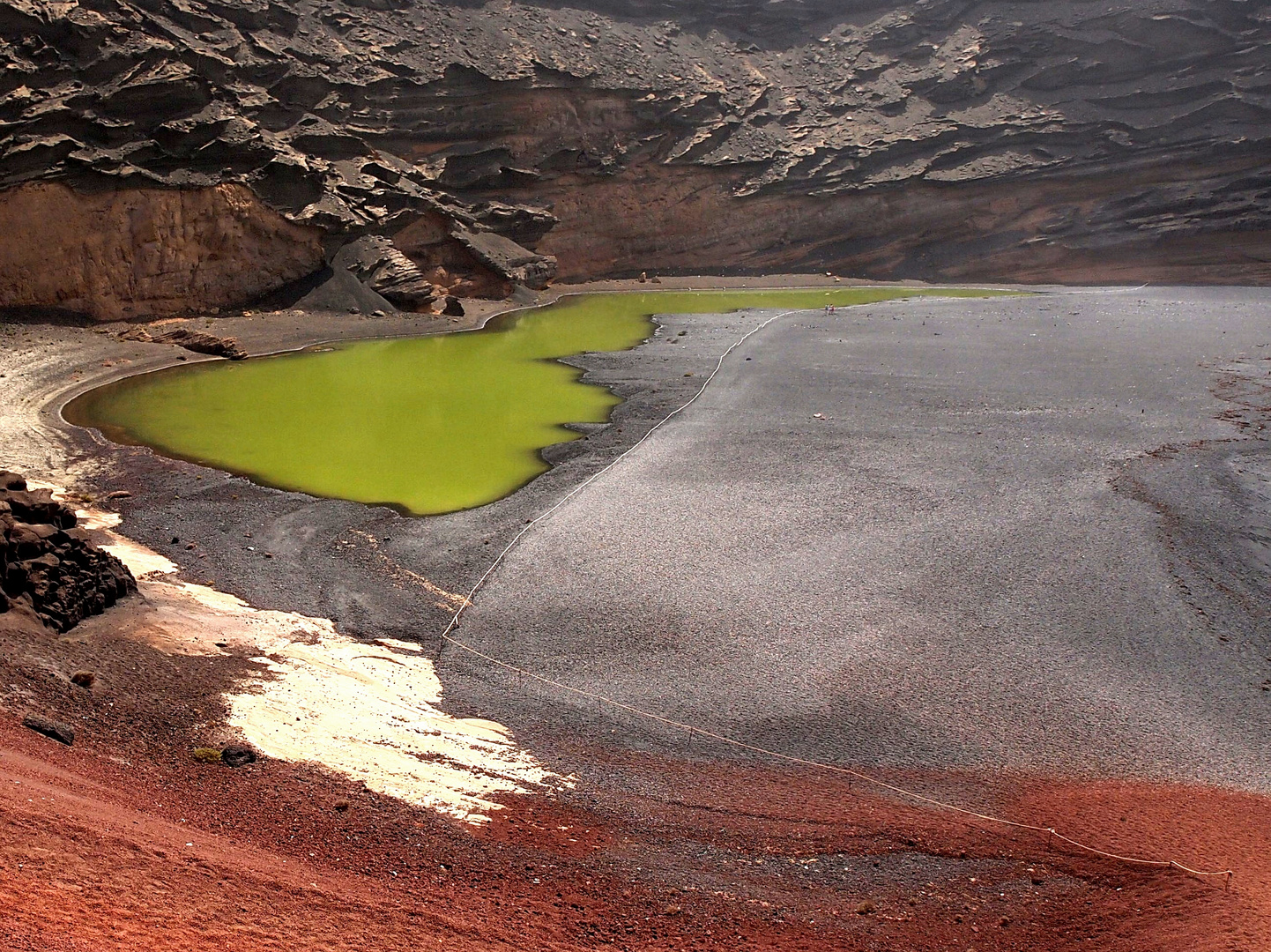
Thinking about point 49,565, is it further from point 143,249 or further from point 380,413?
point 143,249

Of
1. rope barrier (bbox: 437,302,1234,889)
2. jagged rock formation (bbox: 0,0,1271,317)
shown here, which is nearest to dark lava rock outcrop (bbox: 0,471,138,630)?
rope barrier (bbox: 437,302,1234,889)

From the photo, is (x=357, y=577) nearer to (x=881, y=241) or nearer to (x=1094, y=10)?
(x=881, y=241)

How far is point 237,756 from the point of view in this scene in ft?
22.5

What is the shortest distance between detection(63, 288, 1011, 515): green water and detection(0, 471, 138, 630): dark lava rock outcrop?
4.92 meters

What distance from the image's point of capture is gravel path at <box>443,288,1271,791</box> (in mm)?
8438

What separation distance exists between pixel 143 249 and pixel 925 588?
23618 millimetres

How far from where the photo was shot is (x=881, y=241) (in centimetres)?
4734

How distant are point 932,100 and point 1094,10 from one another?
323 inches

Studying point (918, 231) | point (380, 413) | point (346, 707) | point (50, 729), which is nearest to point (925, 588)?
point (346, 707)

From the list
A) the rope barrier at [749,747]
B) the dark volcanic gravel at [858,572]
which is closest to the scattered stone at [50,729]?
the dark volcanic gravel at [858,572]

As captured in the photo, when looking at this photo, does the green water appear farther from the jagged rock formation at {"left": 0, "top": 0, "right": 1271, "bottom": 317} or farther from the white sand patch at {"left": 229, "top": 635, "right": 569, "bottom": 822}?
the jagged rock formation at {"left": 0, "top": 0, "right": 1271, "bottom": 317}

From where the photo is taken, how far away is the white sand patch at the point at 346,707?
708 centimetres

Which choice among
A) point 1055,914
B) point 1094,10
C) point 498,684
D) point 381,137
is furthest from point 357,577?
point 1094,10

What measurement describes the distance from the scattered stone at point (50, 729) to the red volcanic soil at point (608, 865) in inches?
4.0
